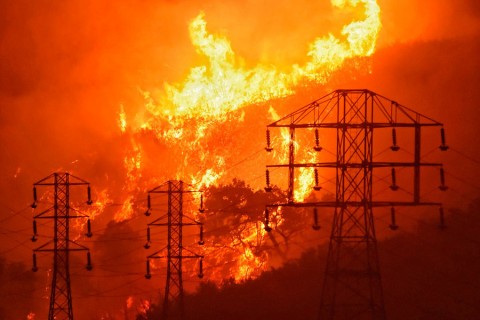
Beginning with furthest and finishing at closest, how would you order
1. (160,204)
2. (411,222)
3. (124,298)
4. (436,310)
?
(160,204) → (124,298) → (411,222) → (436,310)

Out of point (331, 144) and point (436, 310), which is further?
point (331, 144)

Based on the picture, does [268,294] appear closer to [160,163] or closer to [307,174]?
[307,174]

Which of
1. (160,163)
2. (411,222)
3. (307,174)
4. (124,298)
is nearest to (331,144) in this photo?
(307,174)

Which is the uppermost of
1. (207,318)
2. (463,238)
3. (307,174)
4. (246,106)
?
(246,106)

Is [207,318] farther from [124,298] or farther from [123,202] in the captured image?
[123,202]

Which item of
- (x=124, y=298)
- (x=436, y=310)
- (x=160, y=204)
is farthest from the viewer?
(x=160, y=204)

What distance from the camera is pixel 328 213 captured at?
119688 millimetres

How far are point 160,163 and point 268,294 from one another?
2457 cm

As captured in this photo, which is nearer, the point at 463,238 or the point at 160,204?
the point at 463,238

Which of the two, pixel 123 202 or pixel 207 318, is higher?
pixel 123 202

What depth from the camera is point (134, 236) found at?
130375 millimetres

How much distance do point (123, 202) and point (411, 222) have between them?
130 ft

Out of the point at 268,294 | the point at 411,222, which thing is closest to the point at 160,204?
the point at 268,294

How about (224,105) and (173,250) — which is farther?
(224,105)
